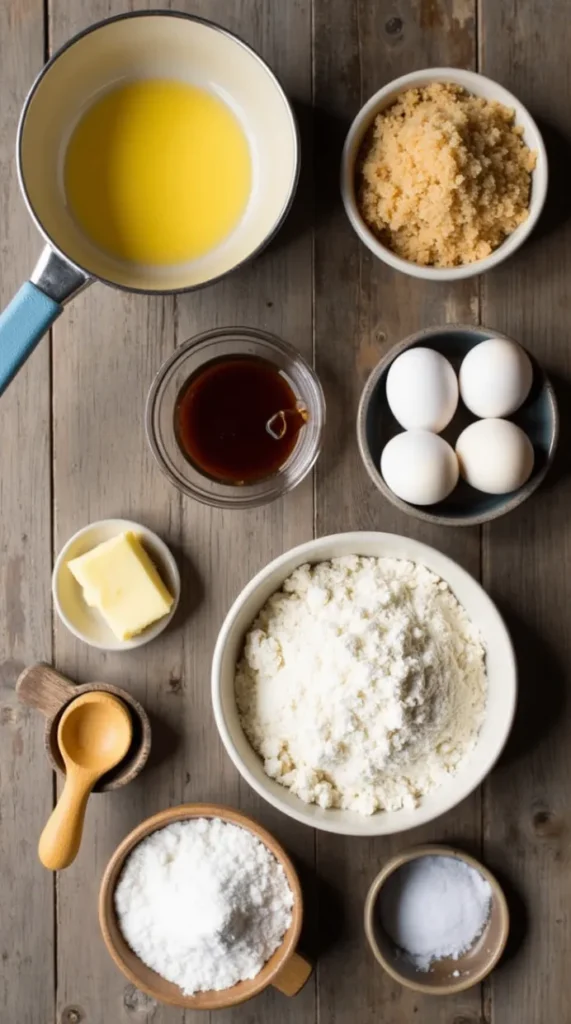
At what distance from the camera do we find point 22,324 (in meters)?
0.86

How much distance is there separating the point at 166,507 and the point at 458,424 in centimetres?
32

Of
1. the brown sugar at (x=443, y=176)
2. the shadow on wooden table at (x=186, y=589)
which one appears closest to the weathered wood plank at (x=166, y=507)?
the shadow on wooden table at (x=186, y=589)

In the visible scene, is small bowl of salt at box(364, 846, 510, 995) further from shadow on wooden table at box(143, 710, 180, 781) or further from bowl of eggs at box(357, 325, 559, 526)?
bowl of eggs at box(357, 325, 559, 526)

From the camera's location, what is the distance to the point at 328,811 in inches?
37.3

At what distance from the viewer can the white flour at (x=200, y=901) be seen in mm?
941

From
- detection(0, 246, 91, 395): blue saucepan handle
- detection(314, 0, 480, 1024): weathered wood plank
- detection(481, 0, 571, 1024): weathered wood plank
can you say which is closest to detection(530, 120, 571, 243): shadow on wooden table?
detection(481, 0, 571, 1024): weathered wood plank

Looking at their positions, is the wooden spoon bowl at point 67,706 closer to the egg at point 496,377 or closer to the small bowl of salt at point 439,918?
the small bowl of salt at point 439,918

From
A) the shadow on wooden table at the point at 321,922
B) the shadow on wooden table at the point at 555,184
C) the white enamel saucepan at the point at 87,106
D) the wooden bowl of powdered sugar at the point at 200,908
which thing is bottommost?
the shadow on wooden table at the point at 321,922

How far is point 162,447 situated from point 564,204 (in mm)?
505

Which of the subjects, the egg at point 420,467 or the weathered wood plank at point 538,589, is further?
the weathered wood plank at point 538,589

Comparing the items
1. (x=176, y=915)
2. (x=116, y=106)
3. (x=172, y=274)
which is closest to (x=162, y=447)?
(x=172, y=274)

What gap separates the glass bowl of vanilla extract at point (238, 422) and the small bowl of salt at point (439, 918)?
429mm

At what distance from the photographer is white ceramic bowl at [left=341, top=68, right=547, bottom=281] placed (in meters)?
0.94

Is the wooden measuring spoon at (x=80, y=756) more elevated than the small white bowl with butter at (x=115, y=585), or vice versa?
the small white bowl with butter at (x=115, y=585)
